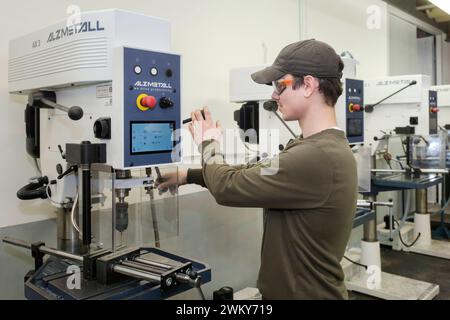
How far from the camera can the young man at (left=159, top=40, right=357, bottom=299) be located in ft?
3.45

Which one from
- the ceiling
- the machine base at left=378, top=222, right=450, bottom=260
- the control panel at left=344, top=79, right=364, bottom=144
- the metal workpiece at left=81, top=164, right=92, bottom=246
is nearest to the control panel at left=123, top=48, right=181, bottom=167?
the metal workpiece at left=81, top=164, right=92, bottom=246

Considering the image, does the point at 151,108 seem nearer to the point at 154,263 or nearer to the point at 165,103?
the point at 165,103

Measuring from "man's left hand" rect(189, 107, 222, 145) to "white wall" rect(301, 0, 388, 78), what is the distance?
6.89 ft

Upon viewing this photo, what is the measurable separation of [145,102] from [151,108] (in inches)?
1.1

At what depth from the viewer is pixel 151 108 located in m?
1.10

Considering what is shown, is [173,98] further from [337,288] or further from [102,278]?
[337,288]

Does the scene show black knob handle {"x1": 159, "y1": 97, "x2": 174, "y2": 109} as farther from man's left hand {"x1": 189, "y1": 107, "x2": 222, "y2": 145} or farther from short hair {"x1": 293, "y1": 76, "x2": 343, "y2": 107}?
short hair {"x1": 293, "y1": 76, "x2": 343, "y2": 107}

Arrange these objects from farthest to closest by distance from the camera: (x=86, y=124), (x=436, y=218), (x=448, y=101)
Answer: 1. (x=436, y=218)
2. (x=448, y=101)
3. (x=86, y=124)

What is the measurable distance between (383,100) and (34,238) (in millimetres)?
2336

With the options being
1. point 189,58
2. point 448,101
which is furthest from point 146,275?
point 448,101

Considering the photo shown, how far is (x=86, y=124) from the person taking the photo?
115cm

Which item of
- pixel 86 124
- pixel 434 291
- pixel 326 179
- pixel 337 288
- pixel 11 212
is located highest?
pixel 86 124

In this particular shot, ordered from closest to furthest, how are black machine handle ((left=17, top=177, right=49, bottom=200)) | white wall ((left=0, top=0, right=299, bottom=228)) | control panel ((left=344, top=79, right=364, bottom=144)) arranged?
1. black machine handle ((left=17, top=177, right=49, bottom=200))
2. white wall ((left=0, top=0, right=299, bottom=228))
3. control panel ((left=344, top=79, right=364, bottom=144))

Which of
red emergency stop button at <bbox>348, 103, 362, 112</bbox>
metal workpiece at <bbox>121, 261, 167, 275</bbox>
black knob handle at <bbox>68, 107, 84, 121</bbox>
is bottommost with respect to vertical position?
metal workpiece at <bbox>121, 261, 167, 275</bbox>
